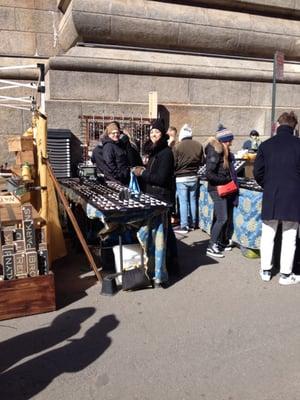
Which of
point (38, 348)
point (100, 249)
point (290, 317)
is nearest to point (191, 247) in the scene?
point (100, 249)

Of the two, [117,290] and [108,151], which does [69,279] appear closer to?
[117,290]

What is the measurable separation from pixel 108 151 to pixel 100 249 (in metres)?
1.32

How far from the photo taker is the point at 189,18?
31.4 feet

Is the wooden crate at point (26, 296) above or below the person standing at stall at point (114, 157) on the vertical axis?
below

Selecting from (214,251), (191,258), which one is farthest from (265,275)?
(191,258)

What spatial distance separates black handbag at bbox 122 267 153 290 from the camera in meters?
4.68

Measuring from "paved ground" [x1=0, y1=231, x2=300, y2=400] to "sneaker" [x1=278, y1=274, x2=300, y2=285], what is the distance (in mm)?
106

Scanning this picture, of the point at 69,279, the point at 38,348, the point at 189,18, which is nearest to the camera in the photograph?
the point at 38,348

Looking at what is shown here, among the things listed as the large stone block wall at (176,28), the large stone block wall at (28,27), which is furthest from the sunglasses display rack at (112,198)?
the large stone block wall at (28,27)

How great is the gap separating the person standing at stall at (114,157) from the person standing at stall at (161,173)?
2.06ft

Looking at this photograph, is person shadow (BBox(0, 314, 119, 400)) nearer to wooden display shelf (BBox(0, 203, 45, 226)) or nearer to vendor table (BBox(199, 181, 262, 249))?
wooden display shelf (BBox(0, 203, 45, 226))

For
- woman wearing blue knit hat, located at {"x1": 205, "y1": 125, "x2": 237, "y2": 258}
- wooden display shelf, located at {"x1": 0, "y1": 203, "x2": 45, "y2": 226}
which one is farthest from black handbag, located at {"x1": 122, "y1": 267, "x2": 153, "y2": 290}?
woman wearing blue knit hat, located at {"x1": 205, "y1": 125, "x2": 237, "y2": 258}

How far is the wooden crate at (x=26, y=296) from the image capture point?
157 inches

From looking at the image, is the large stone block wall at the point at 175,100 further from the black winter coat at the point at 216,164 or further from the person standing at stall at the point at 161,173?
the person standing at stall at the point at 161,173
